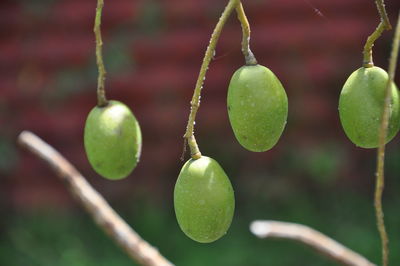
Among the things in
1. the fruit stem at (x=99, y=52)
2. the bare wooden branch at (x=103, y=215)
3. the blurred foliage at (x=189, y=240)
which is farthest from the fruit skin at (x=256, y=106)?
the blurred foliage at (x=189, y=240)

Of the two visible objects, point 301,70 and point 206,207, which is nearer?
point 206,207

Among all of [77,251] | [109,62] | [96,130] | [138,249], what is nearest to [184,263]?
[77,251]

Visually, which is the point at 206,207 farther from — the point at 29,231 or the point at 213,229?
the point at 29,231

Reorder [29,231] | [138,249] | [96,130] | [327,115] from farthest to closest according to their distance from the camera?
1. [327,115]
2. [29,231]
3. [138,249]
4. [96,130]

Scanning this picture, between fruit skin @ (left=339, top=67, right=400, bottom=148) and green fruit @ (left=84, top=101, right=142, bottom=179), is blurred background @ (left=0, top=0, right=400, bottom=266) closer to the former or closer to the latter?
green fruit @ (left=84, top=101, right=142, bottom=179)

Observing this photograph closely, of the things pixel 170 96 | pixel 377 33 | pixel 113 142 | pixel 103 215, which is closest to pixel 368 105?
pixel 377 33

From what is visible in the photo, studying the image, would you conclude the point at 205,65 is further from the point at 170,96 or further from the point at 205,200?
the point at 170,96

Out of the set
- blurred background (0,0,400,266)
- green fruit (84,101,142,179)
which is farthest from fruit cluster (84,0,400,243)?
blurred background (0,0,400,266)
